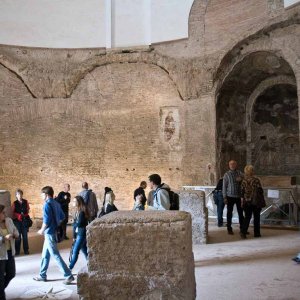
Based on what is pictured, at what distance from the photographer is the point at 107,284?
3.30m

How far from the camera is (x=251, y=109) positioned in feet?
48.8

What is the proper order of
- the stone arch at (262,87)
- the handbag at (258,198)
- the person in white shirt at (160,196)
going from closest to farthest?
1. the person in white shirt at (160,196)
2. the handbag at (258,198)
3. the stone arch at (262,87)

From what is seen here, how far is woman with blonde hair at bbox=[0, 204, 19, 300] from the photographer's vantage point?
4.79m

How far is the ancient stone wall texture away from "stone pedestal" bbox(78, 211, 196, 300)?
978cm

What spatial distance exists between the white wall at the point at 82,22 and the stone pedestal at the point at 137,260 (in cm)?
1165

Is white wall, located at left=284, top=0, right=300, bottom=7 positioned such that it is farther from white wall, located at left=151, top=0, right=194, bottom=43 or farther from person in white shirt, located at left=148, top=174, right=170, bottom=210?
person in white shirt, located at left=148, top=174, right=170, bottom=210

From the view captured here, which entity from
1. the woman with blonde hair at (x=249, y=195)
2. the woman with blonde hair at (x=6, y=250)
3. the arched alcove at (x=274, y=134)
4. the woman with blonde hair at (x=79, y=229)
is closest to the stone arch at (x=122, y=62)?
the arched alcove at (x=274, y=134)

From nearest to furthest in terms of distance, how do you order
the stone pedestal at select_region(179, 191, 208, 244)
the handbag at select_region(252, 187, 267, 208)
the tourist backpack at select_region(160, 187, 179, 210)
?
the tourist backpack at select_region(160, 187, 179, 210), the stone pedestal at select_region(179, 191, 208, 244), the handbag at select_region(252, 187, 267, 208)

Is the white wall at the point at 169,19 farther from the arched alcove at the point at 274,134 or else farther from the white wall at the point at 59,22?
the arched alcove at the point at 274,134

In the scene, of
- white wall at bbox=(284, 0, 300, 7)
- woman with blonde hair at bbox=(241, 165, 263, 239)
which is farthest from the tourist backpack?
white wall at bbox=(284, 0, 300, 7)

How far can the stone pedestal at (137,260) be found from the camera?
3.26 metres

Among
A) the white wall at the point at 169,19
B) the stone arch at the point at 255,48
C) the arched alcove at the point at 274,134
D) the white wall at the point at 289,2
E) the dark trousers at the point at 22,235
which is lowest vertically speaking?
the dark trousers at the point at 22,235

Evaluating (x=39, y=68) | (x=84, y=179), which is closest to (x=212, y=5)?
(x=39, y=68)

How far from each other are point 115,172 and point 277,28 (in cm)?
728
